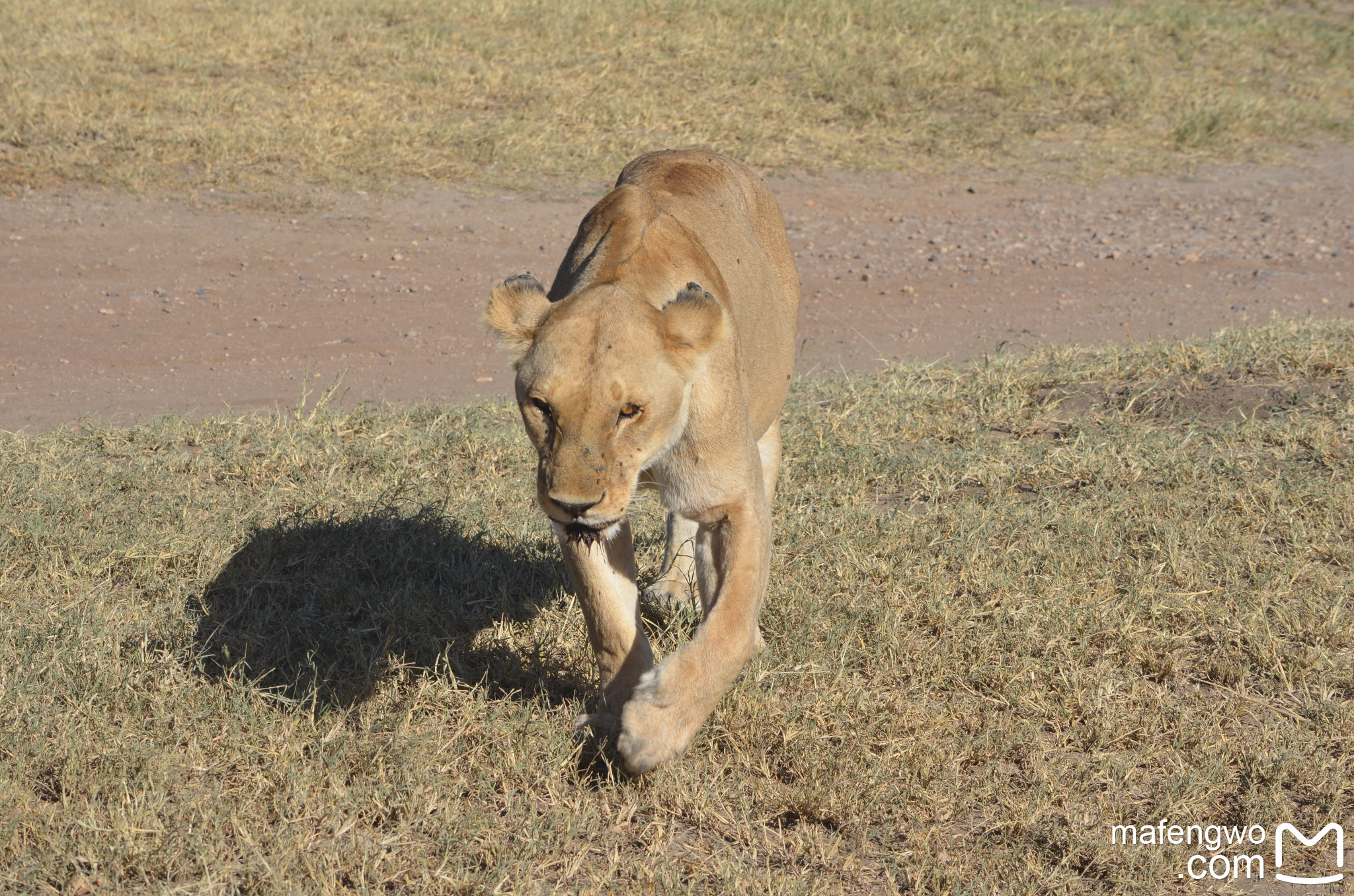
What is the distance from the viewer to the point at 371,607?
12.4ft

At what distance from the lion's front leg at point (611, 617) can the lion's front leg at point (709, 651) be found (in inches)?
6.9

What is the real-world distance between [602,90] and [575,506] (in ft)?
29.5

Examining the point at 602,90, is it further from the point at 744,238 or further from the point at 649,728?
the point at 649,728

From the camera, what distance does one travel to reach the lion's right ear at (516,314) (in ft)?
8.73

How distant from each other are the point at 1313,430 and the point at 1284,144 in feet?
25.7

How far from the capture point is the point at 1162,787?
9.86 ft

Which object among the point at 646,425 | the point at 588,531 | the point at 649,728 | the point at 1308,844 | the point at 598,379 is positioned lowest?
the point at 1308,844

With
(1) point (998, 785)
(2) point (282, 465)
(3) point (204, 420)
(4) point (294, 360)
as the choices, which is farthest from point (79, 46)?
(1) point (998, 785)

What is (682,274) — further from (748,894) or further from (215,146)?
(215,146)

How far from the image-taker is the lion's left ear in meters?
2.62

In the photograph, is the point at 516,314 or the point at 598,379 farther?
the point at 516,314

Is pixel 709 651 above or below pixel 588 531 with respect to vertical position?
below

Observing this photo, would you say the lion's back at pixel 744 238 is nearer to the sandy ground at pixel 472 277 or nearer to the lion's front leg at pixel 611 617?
the lion's front leg at pixel 611 617

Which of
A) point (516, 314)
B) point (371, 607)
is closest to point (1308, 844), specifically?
point (516, 314)
